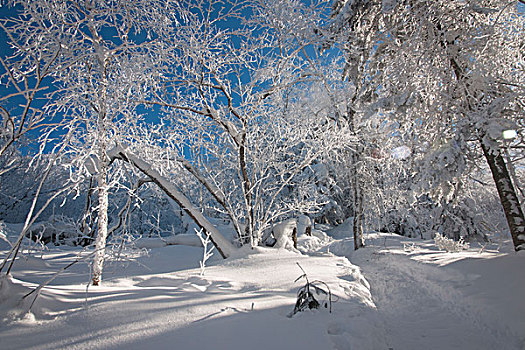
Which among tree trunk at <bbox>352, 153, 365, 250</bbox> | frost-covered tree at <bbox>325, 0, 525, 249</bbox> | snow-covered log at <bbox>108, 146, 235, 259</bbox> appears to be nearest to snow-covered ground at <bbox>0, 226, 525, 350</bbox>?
snow-covered log at <bbox>108, 146, 235, 259</bbox>

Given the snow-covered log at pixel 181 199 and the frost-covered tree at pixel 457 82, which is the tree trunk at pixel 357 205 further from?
the snow-covered log at pixel 181 199

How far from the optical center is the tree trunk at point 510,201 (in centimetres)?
552

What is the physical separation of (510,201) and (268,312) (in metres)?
5.96

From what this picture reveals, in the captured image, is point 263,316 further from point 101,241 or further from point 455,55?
point 455,55

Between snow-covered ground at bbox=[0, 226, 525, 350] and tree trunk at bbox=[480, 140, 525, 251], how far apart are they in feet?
2.62

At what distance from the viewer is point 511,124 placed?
14.9ft

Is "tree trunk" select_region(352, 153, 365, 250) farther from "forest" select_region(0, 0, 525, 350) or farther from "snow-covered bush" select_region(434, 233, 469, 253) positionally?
"snow-covered bush" select_region(434, 233, 469, 253)

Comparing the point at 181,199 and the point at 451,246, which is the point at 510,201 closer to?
the point at 451,246

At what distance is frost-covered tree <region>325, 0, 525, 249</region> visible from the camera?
493 centimetres

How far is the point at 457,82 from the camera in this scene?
17.1 ft

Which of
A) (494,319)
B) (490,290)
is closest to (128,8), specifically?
(494,319)

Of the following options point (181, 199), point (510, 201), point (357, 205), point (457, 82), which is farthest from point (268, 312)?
point (357, 205)

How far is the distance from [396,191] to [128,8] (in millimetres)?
13167

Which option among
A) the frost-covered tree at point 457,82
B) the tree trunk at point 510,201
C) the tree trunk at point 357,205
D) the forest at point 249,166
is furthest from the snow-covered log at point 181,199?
the tree trunk at point 510,201
